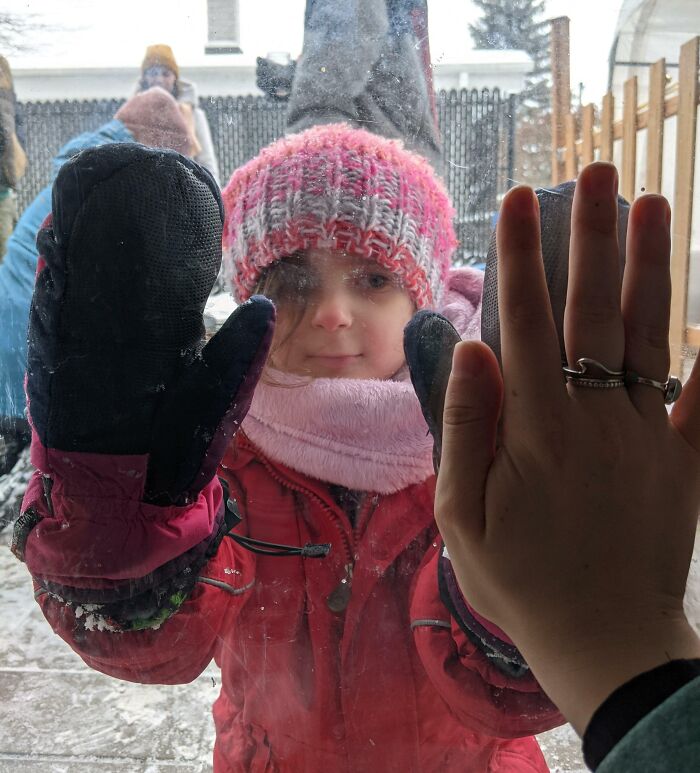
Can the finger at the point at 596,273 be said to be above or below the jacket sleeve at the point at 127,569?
above

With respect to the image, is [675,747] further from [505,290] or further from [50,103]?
[50,103]

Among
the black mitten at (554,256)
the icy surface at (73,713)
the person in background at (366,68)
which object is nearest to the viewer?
the black mitten at (554,256)

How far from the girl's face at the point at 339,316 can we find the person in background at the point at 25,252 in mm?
124

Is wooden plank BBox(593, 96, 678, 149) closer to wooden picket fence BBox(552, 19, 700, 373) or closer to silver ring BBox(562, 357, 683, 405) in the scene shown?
wooden picket fence BBox(552, 19, 700, 373)

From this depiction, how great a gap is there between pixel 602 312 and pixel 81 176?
29 cm

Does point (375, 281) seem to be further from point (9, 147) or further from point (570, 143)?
point (9, 147)

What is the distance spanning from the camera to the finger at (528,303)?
30 centimetres

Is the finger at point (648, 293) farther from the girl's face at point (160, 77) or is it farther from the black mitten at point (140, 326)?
the girl's face at point (160, 77)

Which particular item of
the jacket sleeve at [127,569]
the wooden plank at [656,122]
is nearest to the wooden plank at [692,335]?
the wooden plank at [656,122]

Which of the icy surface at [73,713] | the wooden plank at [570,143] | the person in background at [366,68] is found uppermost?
the person in background at [366,68]

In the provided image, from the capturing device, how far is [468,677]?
47 centimetres

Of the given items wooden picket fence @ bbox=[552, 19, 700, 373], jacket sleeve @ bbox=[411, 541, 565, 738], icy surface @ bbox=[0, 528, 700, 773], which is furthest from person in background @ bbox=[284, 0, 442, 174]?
icy surface @ bbox=[0, 528, 700, 773]

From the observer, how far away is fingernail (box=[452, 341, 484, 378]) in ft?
1.00

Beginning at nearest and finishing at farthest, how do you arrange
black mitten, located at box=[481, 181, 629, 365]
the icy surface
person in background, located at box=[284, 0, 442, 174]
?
black mitten, located at box=[481, 181, 629, 365] < person in background, located at box=[284, 0, 442, 174] < the icy surface
